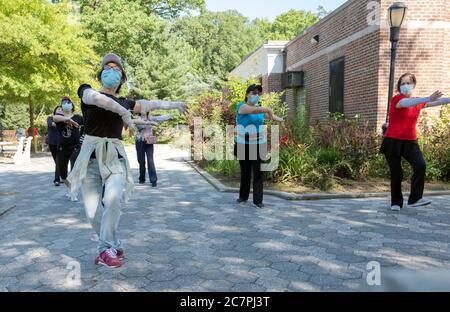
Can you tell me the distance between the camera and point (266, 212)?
634 centimetres

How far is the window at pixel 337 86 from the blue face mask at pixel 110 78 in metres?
10.3

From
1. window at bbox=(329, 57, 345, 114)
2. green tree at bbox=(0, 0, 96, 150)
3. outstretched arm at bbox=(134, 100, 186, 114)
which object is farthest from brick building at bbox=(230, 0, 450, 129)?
green tree at bbox=(0, 0, 96, 150)

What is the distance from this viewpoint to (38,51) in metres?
14.6

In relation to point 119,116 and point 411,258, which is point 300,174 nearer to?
point 411,258

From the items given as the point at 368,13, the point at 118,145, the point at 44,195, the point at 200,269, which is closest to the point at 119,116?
the point at 118,145

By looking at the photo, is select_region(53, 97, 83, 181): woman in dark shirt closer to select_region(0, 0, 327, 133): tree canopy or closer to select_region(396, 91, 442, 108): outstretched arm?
select_region(396, 91, 442, 108): outstretched arm

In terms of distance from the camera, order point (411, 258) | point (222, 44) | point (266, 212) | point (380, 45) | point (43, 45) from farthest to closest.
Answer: point (222, 44) < point (43, 45) < point (380, 45) < point (266, 212) < point (411, 258)

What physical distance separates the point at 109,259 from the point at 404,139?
4.49 metres

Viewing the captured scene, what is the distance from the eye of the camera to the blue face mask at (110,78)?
396 cm

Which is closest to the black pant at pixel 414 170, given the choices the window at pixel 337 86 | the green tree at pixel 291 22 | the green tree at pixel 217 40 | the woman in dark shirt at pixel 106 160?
the woman in dark shirt at pixel 106 160

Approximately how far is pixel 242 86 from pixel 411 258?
32.2 ft

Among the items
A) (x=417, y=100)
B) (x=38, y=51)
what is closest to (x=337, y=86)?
(x=417, y=100)

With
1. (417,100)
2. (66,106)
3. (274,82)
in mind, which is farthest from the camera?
(274,82)

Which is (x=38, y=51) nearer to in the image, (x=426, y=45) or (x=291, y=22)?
(x=426, y=45)
